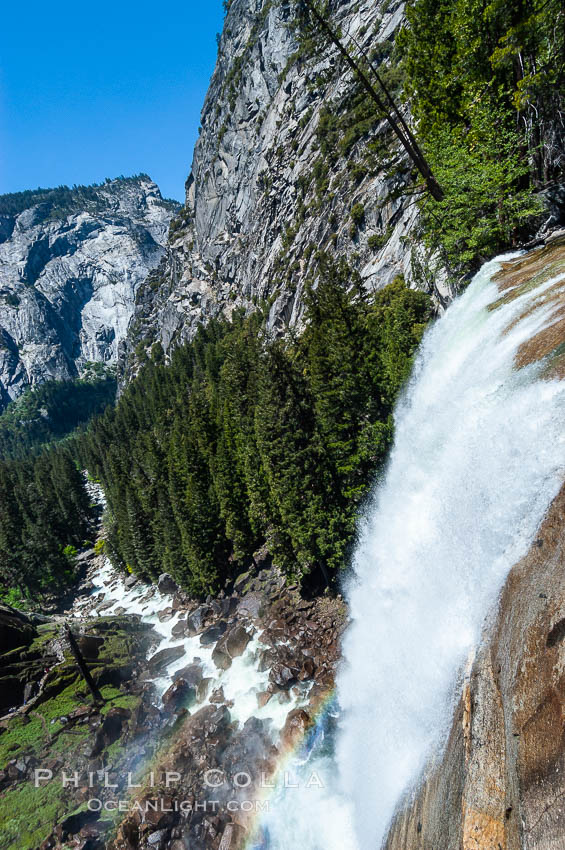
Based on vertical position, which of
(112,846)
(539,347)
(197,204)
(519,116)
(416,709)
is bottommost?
(112,846)

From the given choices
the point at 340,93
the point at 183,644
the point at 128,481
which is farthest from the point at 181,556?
the point at 340,93

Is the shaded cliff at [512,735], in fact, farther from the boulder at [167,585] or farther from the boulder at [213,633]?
the boulder at [167,585]

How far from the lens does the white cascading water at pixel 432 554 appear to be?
37.4ft

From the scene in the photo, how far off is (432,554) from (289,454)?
13.2 meters

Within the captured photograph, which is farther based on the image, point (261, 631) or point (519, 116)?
point (261, 631)

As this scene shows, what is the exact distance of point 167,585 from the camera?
5141cm

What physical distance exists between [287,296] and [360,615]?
78.7 metres

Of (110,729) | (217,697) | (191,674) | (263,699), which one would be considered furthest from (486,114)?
(110,729)

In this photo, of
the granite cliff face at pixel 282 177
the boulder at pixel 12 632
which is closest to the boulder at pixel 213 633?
the boulder at pixel 12 632

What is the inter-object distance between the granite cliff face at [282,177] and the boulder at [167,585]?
46.4m

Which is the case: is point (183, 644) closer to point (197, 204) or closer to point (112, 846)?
point (112, 846)

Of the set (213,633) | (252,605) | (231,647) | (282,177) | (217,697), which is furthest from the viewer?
(282,177)

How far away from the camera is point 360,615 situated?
2570 centimetres

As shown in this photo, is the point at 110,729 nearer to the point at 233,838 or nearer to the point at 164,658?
the point at 164,658
